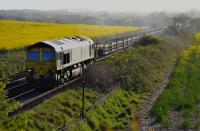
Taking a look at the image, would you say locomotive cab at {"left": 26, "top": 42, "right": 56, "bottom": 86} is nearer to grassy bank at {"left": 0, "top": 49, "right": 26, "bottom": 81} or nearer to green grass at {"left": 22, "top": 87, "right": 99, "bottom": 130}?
green grass at {"left": 22, "top": 87, "right": 99, "bottom": 130}

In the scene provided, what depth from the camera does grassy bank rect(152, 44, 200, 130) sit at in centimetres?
2945

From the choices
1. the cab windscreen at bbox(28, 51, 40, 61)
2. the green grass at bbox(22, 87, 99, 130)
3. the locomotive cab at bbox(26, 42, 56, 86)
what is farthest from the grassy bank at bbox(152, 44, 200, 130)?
the cab windscreen at bbox(28, 51, 40, 61)

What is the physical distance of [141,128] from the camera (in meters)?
27.8

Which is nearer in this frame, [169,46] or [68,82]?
[68,82]

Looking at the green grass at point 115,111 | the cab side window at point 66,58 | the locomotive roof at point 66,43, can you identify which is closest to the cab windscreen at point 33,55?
the locomotive roof at point 66,43

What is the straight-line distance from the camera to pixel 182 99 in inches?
1358

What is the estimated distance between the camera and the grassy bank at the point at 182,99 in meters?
29.5

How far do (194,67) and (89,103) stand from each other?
2315 cm

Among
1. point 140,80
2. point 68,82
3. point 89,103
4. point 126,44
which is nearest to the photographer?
point 89,103

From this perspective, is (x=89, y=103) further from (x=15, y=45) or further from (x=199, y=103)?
(x=15, y=45)

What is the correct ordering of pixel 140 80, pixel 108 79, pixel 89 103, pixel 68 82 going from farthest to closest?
pixel 140 80
pixel 108 79
pixel 68 82
pixel 89 103

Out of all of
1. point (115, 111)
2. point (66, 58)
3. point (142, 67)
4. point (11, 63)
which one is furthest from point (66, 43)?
point (142, 67)

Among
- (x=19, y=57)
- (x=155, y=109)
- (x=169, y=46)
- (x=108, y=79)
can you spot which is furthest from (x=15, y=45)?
(x=169, y=46)

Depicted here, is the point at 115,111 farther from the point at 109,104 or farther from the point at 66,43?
the point at 66,43
